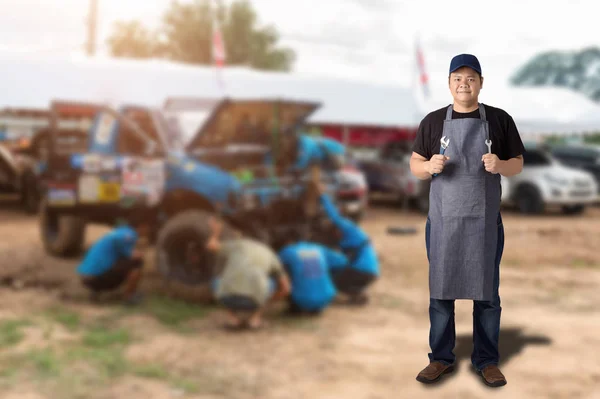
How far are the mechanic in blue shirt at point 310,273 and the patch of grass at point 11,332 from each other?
3918 mm

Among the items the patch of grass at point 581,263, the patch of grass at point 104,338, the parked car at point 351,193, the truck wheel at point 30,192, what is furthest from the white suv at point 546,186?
the truck wheel at point 30,192

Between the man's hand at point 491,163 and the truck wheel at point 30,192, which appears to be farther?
the truck wheel at point 30,192

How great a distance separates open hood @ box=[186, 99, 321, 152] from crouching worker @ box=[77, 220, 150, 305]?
1685 millimetres

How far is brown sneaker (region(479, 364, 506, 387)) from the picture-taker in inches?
45.6

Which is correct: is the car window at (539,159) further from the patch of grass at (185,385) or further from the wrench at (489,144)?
the wrench at (489,144)

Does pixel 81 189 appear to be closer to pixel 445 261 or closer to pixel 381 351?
pixel 381 351

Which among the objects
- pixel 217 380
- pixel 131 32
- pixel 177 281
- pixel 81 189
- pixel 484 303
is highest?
pixel 131 32

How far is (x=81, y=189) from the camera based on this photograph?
11.7 meters

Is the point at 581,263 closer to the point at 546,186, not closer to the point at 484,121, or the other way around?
the point at 546,186

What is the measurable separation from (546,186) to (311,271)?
12455 millimetres

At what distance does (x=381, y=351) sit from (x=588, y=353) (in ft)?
8.89

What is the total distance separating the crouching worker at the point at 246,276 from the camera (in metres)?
9.23

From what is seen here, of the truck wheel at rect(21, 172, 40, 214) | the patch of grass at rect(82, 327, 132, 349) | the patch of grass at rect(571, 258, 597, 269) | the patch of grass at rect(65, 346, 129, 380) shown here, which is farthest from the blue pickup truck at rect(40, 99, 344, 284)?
the truck wheel at rect(21, 172, 40, 214)

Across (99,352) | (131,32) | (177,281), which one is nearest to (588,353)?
(177,281)
